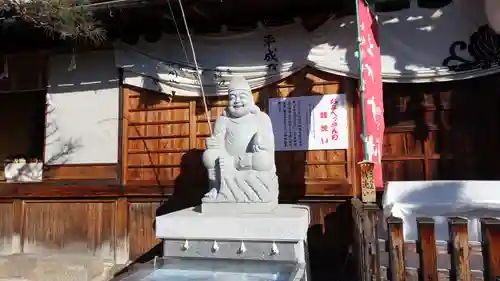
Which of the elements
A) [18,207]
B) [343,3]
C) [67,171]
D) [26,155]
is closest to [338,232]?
[343,3]

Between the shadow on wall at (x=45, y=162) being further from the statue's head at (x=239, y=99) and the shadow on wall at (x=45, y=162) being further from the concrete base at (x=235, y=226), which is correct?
the statue's head at (x=239, y=99)

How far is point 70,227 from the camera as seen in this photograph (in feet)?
24.3

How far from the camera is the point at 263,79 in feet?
22.2

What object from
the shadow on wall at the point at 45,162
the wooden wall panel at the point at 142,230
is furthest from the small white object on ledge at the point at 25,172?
the wooden wall panel at the point at 142,230

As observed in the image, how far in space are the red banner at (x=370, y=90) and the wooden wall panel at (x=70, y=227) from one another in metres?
4.84

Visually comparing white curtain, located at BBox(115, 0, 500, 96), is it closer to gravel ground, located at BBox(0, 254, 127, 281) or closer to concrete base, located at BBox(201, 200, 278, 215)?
concrete base, located at BBox(201, 200, 278, 215)

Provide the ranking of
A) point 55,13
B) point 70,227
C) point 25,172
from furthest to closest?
1. point 25,172
2. point 70,227
3. point 55,13

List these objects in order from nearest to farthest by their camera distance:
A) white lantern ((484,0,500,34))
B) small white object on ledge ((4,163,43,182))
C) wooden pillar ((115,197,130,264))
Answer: white lantern ((484,0,500,34)), wooden pillar ((115,197,130,264)), small white object on ledge ((4,163,43,182))

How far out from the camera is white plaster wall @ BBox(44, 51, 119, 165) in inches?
294

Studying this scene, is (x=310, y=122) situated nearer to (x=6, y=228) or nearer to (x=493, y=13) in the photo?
(x=493, y=13)

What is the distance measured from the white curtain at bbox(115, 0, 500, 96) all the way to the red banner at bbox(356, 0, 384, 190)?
2.47ft

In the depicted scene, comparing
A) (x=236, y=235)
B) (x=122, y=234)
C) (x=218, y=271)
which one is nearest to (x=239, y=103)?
(x=236, y=235)

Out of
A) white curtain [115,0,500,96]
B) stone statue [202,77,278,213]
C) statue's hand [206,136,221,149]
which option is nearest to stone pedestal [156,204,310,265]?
stone statue [202,77,278,213]

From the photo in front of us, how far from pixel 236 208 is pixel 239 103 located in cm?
145
